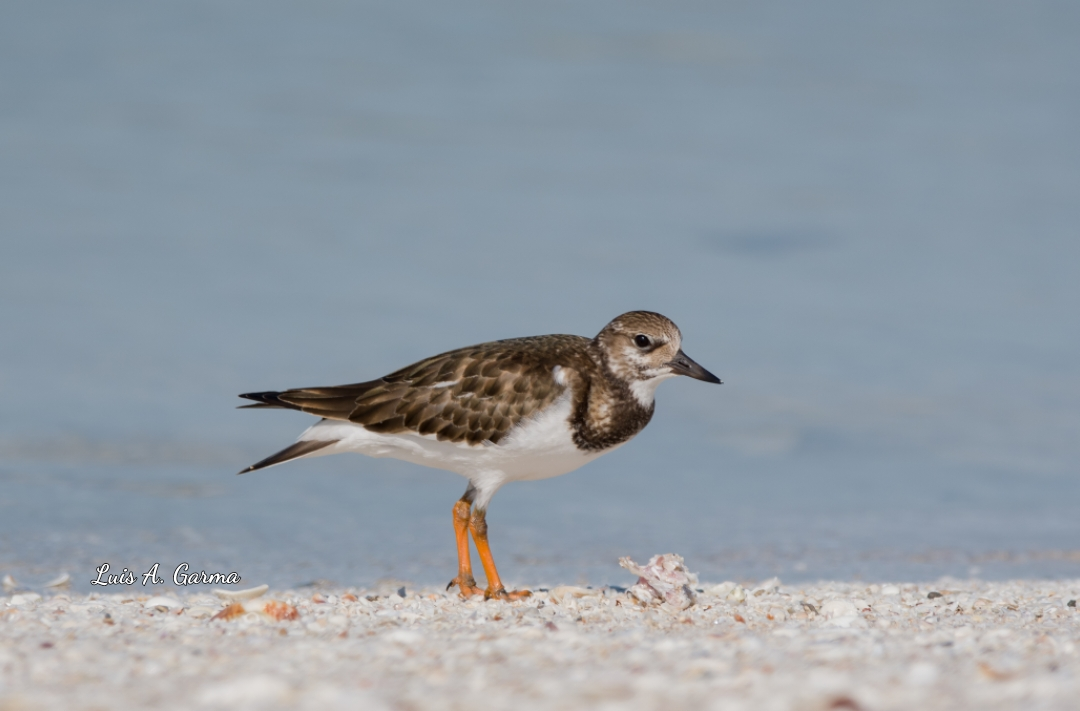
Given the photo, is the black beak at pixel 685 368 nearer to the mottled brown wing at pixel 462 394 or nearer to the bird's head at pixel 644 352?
the bird's head at pixel 644 352

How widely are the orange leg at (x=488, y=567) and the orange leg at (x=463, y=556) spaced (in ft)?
0.15

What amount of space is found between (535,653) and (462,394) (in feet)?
7.65

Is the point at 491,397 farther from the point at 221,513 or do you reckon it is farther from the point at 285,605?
the point at 221,513

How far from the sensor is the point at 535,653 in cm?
425

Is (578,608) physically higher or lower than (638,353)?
lower

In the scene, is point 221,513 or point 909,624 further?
point 221,513

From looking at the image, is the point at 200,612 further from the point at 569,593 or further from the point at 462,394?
the point at 569,593

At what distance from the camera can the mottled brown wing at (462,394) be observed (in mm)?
6242

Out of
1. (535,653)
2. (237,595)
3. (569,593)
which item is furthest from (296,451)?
(535,653)

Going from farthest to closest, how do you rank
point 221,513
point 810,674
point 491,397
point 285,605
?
point 221,513 → point 491,397 → point 285,605 → point 810,674

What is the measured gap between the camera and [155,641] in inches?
177

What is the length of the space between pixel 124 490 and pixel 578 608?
526 cm

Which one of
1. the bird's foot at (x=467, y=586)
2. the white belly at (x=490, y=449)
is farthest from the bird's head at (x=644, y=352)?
the bird's foot at (x=467, y=586)

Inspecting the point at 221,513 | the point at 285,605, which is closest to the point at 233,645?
the point at 285,605
